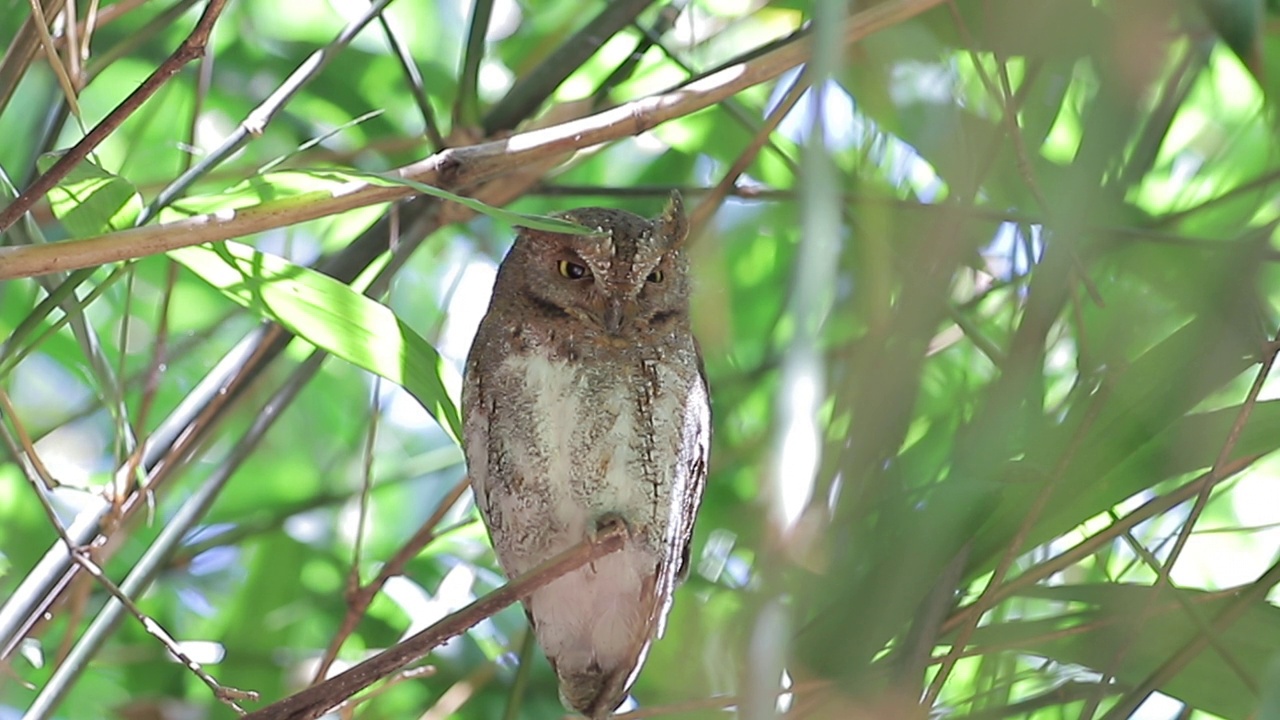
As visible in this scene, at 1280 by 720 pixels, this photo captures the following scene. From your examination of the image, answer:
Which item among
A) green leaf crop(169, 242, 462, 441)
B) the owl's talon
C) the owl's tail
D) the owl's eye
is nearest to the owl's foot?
the owl's talon

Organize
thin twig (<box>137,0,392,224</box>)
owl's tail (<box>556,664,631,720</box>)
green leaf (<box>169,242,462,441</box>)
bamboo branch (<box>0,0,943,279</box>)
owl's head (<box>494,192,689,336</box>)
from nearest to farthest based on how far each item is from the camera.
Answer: bamboo branch (<box>0,0,943,279</box>) → thin twig (<box>137,0,392,224</box>) → green leaf (<box>169,242,462,441</box>) → owl's tail (<box>556,664,631,720</box>) → owl's head (<box>494,192,689,336</box>)

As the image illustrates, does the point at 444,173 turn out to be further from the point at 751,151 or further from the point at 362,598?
the point at 362,598

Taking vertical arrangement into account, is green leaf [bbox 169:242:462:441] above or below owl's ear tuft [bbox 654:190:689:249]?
below

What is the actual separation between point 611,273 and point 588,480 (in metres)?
0.32

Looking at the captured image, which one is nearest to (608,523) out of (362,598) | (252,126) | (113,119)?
(362,598)

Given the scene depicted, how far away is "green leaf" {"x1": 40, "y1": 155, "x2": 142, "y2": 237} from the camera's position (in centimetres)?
141

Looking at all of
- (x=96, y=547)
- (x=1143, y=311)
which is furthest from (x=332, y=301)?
(x=1143, y=311)

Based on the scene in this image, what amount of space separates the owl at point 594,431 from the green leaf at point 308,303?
0.46 meters

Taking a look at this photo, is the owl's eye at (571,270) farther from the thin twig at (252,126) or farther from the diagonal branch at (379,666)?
the diagonal branch at (379,666)

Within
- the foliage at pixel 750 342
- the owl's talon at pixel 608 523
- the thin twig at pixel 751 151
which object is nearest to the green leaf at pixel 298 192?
the foliage at pixel 750 342

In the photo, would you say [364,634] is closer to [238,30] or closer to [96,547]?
[96,547]

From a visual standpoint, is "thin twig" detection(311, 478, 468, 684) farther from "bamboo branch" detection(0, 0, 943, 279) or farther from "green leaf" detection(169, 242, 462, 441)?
"bamboo branch" detection(0, 0, 943, 279)

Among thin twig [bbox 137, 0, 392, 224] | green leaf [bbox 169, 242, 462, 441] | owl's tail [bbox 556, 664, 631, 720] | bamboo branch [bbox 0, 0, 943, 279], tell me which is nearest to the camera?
bamboo branch [bbox 0, 0, 943, 279]

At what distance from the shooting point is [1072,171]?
2.56 feet
